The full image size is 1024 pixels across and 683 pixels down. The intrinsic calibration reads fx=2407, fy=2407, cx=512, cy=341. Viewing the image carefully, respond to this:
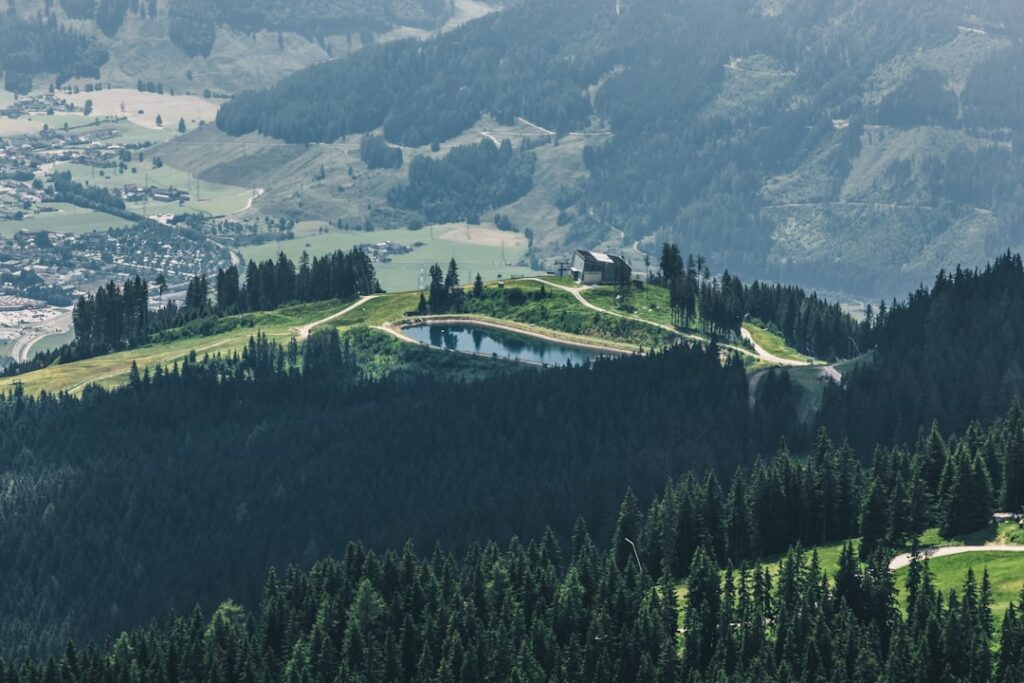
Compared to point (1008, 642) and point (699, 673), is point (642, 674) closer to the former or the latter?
point (699, 673)

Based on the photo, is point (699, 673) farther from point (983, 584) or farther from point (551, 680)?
point (983, 584)

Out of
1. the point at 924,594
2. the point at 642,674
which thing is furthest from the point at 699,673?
the point at 924,594

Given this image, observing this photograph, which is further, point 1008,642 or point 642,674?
point 642,674

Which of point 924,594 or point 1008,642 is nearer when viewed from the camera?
point 1008,642

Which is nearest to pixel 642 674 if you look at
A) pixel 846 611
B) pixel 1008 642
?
pixel 846 611

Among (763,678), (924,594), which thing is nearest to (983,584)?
(924,594)

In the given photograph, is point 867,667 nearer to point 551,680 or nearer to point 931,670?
point 931,670

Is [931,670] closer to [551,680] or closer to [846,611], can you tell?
[846,611]
